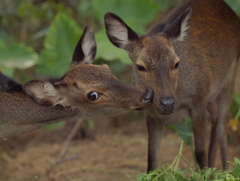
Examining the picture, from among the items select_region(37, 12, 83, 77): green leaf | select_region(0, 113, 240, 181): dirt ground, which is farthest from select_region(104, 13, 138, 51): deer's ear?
select_region(37, 12, 83, 77): green leaf

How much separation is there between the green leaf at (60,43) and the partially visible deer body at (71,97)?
10.1ft

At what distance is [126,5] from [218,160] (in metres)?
3.00

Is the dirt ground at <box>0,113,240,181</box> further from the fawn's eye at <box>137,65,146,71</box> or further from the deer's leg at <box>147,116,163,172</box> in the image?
the fawn's eye at <box>137,65,146,71</box>

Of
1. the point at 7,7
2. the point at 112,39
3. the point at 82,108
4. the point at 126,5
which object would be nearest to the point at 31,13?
the point at 7,7

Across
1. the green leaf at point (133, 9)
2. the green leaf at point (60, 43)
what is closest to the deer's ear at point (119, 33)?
the green leaf at point (133, 9)

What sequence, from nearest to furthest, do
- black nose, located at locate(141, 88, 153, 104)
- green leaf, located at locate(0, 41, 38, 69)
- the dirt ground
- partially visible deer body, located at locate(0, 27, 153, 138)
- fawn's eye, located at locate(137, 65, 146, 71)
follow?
black nose, located at locate(141, 88, 153, 104) < partially visible deer body, located at locate(0, 27, 153, 138) < fawn's eye, located at locate(137, 65, 146, 71) < the dirt ground < green leaf, located at locate(0, 41, 38, 69)

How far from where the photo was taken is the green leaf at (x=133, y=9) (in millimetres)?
8328

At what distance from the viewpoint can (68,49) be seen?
28.6 ft

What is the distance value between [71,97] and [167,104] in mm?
1020

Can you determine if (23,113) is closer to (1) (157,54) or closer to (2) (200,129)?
(1) (157,54)

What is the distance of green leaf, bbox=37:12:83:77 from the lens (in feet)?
28.2

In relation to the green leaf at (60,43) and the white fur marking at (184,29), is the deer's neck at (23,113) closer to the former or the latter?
the white fur marking at (184,29)

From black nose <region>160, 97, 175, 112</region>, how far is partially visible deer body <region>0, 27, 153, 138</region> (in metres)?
0.14

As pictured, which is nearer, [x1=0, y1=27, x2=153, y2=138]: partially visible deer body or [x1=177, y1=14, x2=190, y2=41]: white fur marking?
[x1=0, y1=27, x2=153, y2=138]: partially visible deer body
